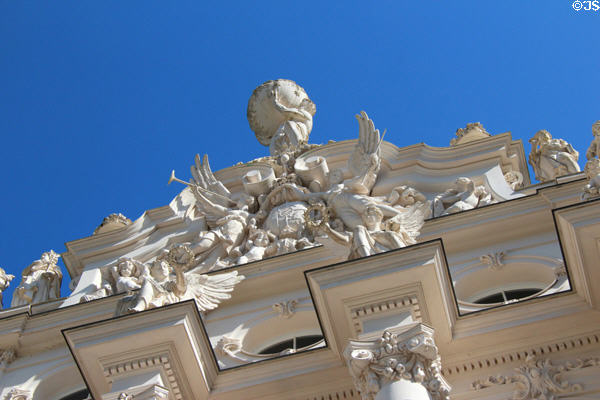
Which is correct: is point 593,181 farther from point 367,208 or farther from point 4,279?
point 4,279

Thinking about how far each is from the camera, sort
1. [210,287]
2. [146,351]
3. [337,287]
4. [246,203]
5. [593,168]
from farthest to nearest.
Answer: [246,203] < [210,287] < [593,168] < [146,351] < [337,287]

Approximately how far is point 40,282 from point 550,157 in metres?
10.6

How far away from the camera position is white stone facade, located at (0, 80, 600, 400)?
13.0m

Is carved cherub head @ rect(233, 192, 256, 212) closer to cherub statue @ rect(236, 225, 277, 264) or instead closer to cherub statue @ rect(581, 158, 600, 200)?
cherub statue @ rect(236, 225, 277, 264)

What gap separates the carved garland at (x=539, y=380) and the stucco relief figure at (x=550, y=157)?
6722mm

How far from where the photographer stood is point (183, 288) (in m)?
15.1

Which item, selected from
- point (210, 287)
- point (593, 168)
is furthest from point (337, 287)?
point (593, 168)

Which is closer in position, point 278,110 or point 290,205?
point 290,205

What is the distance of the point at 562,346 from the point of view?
43.2ft

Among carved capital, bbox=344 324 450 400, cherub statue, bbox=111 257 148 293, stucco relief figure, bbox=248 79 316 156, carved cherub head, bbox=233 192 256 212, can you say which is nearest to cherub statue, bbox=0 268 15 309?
cherub statue, bbox=111 257 148 293

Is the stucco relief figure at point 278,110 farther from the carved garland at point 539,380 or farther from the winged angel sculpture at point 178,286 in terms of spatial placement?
the carved garland at point 539,380

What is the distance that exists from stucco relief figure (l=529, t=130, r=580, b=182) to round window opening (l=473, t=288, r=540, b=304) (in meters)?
3.71

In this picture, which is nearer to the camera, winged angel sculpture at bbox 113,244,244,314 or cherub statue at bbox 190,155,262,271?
winged angel sculpture at bbox 113,244,244,314

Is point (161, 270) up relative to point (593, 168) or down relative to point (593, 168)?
up
